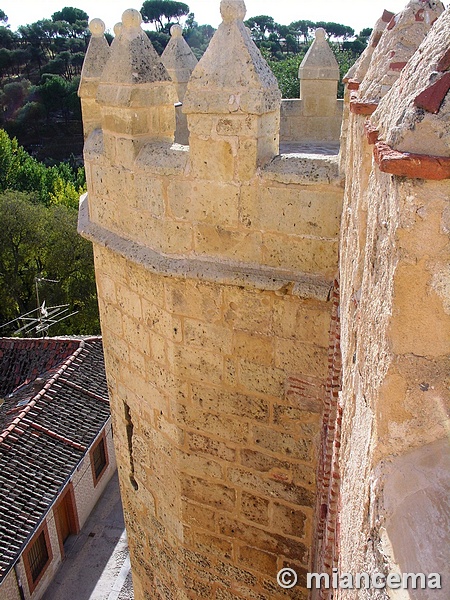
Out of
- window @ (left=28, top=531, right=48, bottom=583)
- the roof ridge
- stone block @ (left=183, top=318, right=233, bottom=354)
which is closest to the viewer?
stone block @ (left=183, top=318, right=233, bottom=354)

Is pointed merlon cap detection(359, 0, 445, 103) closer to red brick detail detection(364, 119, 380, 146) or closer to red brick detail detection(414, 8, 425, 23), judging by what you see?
red brick detail detection(414, 8, 425, 23)

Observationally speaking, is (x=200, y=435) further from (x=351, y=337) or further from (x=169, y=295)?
(x=351, y=337)

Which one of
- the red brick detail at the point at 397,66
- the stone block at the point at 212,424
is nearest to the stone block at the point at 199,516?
the stone block at the point at 212,424

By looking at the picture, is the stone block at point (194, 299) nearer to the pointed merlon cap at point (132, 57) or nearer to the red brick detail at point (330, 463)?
the red brick detail at point (330, 463)

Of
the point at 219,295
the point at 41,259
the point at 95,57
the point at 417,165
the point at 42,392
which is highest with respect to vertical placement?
the point at 95,57

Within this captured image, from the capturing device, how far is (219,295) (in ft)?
13.3

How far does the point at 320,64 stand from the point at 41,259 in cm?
1884

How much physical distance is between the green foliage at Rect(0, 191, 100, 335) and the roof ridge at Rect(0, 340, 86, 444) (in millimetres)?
6478

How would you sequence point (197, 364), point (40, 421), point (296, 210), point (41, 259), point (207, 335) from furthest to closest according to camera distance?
point (41, 259) < point (40, 421) < point (197, 364) < point (207, 335) < point (296, 210)

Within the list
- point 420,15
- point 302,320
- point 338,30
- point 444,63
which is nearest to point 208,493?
point 302,320

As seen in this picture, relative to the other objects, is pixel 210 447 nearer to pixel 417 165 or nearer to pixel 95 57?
pixel 95 57

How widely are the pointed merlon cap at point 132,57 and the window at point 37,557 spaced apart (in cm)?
1050

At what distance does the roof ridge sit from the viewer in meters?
12.8

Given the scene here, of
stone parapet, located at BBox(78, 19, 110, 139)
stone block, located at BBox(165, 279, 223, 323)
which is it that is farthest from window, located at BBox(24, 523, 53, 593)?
stone parapet, located at BBox(78, 19, 110, 139)
